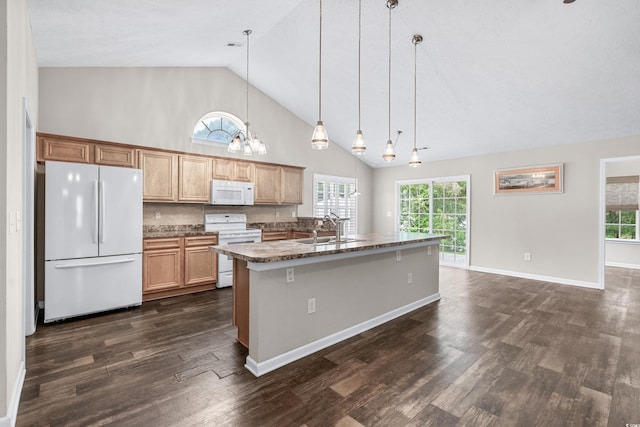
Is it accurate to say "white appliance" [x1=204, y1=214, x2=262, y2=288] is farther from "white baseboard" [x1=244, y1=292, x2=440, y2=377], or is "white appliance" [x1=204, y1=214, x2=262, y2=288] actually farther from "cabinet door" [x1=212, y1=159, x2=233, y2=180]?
"white baseboard" [x1=244, y1=292, x2=440, y2=377]

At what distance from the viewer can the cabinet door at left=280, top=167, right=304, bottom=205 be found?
19.1 ft

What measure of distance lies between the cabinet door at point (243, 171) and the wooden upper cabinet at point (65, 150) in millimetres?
1945

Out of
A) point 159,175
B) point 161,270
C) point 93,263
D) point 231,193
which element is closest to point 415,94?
point 231,193

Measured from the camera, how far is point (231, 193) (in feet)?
16.6

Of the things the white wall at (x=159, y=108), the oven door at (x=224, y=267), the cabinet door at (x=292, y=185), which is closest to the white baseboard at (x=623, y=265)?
the white wall at (x=159, y=108)

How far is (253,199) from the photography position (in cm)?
536

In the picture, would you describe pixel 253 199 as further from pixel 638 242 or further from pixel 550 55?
pixel 638 242

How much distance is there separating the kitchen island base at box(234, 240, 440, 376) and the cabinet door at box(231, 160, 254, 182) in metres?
2.63

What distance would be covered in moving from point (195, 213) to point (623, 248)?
8.90 meters

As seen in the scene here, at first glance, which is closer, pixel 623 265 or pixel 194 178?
pixel 194 178

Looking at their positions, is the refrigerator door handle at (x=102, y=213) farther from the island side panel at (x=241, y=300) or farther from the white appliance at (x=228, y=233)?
the island side panel at (x=241, y=300)

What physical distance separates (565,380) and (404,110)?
13.6 feet

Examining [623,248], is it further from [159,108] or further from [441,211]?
[159,108]

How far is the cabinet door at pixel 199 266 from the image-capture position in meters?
4.43
